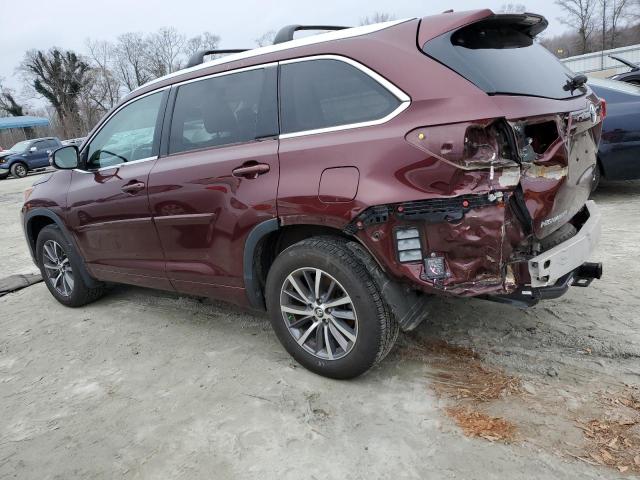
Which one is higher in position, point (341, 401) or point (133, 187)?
point (133, 187)

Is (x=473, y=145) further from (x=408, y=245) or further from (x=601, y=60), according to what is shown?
(x=601, y=60)

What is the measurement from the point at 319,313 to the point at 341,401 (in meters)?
0.49

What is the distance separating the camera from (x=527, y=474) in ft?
6.97

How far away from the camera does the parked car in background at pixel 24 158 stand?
70.7 ft

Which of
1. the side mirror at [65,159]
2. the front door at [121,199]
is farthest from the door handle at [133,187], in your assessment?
the side mirror at [65,159]

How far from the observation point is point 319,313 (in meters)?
2.88

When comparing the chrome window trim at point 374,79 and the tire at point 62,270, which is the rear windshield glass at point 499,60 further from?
the tire at point 62,270

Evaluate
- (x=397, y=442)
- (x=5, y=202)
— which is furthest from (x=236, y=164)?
(x=5, y=202)

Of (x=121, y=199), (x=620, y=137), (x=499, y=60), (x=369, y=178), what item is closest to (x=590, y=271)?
(x=499, y=60)

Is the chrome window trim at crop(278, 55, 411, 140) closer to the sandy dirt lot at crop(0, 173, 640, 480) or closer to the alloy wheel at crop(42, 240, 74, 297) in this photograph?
the sandy dirt lot at crop(0, 173, 640, 480)

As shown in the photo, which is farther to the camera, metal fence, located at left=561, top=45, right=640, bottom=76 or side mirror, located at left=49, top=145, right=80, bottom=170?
metal fence, located at left=561, top=45, right=640, bottom=76

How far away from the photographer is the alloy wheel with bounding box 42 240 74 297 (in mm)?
4641

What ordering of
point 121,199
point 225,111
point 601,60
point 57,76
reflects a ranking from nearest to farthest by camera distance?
1. point 225,111
2. point 121,199
3. point 601,60
4. point 57,76

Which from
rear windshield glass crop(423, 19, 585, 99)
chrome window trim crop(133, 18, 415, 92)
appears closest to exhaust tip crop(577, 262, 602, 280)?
rear windshield glass crop(423, 19, 585, 99)
